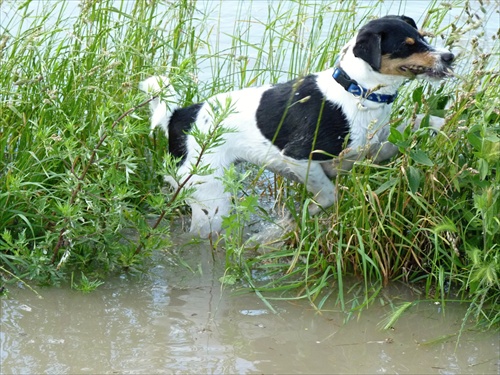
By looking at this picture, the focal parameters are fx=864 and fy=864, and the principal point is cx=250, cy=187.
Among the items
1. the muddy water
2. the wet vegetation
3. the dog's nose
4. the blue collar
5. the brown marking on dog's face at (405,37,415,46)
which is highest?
the brown marking on dog's face at (405,37,415,46)

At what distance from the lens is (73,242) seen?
148 inches

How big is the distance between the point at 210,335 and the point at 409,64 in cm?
153

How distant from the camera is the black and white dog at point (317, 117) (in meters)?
3.92

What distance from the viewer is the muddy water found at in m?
3.18

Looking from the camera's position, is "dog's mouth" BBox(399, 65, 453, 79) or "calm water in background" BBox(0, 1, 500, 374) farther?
"dog's mouth" BBox(399, 65, 453, 79)

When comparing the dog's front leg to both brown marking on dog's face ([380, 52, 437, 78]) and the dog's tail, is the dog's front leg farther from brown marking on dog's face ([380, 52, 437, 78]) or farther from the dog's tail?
the dog's tail

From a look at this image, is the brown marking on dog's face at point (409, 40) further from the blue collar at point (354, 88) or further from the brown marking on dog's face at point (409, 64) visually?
the blue collar at point (354, 88)

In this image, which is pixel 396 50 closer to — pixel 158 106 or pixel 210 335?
pixel 158 106

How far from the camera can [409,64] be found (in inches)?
155

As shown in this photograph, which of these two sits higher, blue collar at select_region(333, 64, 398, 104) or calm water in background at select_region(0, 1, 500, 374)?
blue collar at select_region(333, 64, 398, 104)

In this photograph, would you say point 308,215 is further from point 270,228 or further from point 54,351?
point 54,351

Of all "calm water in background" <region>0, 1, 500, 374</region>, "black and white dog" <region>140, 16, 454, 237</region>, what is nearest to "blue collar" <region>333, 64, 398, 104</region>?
"black and white dog" <region>140, 16, 454, 237</region>

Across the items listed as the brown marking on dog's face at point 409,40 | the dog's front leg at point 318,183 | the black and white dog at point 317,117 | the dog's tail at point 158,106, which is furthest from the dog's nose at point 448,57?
the dog's tail at point 158,106

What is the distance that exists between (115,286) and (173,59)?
1.77 m
